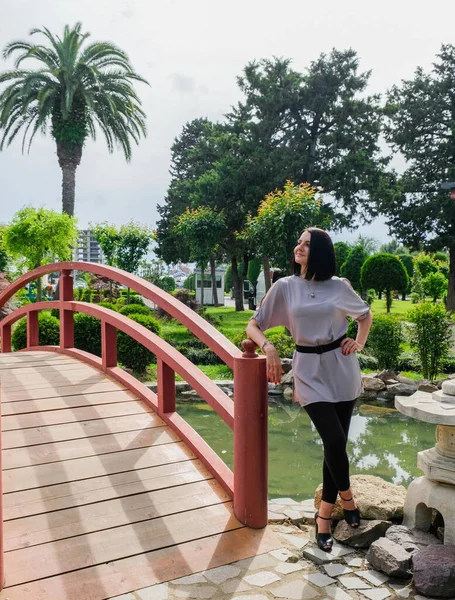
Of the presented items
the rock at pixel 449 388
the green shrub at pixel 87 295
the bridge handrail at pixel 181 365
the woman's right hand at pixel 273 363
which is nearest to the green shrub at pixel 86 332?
the bridge handrail at pixel 181 365

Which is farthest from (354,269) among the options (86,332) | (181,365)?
(181,365)

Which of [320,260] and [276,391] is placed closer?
[320,260]

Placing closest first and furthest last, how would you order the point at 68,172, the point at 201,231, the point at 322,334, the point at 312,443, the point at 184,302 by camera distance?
1. the point at 322,334
2. the point at 312,443
3. the point at 184,302
4. the point at 68,172
5. the point at 201,231

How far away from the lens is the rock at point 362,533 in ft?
9.75

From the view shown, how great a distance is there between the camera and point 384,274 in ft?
72.1

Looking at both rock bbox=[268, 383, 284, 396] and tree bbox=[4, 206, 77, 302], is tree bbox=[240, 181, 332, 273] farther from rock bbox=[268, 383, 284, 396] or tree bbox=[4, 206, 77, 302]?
tree bbox=[4, 206, 77, 302]

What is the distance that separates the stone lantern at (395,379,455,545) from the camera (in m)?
2.83

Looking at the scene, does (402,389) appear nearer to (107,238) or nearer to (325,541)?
(325,541)

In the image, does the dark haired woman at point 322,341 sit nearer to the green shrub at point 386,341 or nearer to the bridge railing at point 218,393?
the bridge railing at point 218,393

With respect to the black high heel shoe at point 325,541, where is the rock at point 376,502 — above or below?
above

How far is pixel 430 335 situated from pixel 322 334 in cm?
787

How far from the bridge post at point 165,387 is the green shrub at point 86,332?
619 cm

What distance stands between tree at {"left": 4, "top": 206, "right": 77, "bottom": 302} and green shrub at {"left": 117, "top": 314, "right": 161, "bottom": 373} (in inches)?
304

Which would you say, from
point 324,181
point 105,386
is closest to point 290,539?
point 105,386
